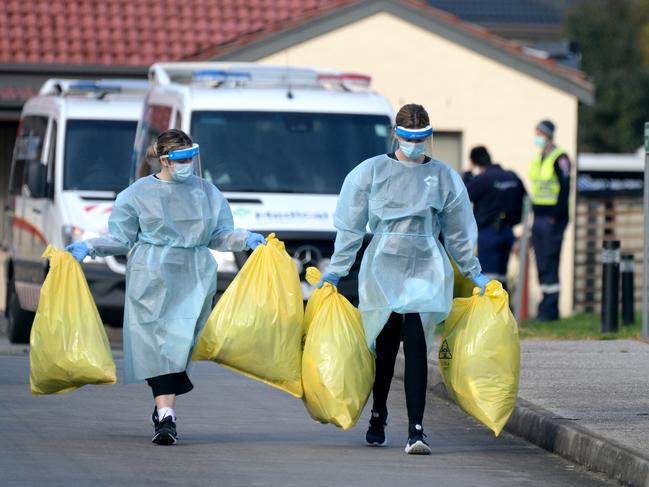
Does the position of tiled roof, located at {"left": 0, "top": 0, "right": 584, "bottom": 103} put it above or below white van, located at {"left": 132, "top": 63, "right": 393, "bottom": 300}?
above

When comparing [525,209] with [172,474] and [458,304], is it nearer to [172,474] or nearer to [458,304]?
[458,304]

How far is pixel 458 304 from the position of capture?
356 inches

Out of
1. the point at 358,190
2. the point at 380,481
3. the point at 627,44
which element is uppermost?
the point at 627,44

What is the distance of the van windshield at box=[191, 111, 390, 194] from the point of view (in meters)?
14.3

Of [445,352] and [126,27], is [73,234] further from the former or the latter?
[126,27]

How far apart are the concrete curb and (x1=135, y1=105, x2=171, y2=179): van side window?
565cm

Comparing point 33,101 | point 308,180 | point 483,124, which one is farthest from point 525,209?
point 483,124

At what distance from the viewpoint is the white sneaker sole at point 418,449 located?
28.4 ft

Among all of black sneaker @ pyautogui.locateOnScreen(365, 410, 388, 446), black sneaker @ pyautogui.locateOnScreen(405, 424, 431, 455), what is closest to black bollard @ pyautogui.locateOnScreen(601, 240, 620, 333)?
black sneaker @ pyautogui.locateOnScreen(365, 410, 388, 446)

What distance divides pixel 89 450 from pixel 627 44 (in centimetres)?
5733

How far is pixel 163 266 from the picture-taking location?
880 centimetres

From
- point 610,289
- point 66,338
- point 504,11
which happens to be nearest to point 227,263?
point 610,289

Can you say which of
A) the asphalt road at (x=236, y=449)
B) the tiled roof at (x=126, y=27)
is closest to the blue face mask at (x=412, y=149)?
the asphalt road at (x=236, y=449)

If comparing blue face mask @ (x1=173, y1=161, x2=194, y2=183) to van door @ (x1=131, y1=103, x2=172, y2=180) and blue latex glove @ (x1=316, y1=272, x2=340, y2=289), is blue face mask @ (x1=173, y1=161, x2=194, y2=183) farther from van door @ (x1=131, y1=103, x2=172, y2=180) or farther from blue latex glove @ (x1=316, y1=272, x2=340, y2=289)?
van door @ (x1=131, y1=103, x2=172, y2=180)
